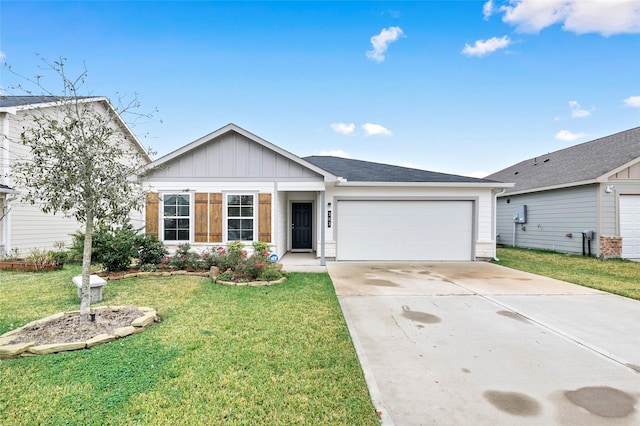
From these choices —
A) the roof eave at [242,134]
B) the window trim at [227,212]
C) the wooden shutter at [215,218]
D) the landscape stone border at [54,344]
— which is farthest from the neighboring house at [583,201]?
the landscape stone border at [54,344]

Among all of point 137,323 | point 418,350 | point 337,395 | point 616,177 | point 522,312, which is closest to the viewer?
point 337,395

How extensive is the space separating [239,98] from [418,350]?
14.2 meters

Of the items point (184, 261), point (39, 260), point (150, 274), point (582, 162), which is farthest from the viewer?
point (582, 162)

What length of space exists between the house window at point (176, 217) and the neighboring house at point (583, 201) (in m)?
14.6

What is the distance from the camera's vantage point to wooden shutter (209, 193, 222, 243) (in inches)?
369

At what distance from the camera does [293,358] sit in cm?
340

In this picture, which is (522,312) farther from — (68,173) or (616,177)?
(616,177)

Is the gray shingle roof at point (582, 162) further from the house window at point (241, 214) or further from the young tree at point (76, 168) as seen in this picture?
the young tree at point (76, 168)

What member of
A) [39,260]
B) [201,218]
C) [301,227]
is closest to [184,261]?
[201,218]

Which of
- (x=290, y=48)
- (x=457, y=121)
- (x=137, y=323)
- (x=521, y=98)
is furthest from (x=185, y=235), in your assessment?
(x=521, y=98)

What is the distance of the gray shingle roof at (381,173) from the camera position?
1084 cm

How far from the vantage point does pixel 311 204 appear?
12859 mm

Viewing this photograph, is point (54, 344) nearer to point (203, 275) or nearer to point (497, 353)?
point (203, 275)

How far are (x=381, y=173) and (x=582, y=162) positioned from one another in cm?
963
